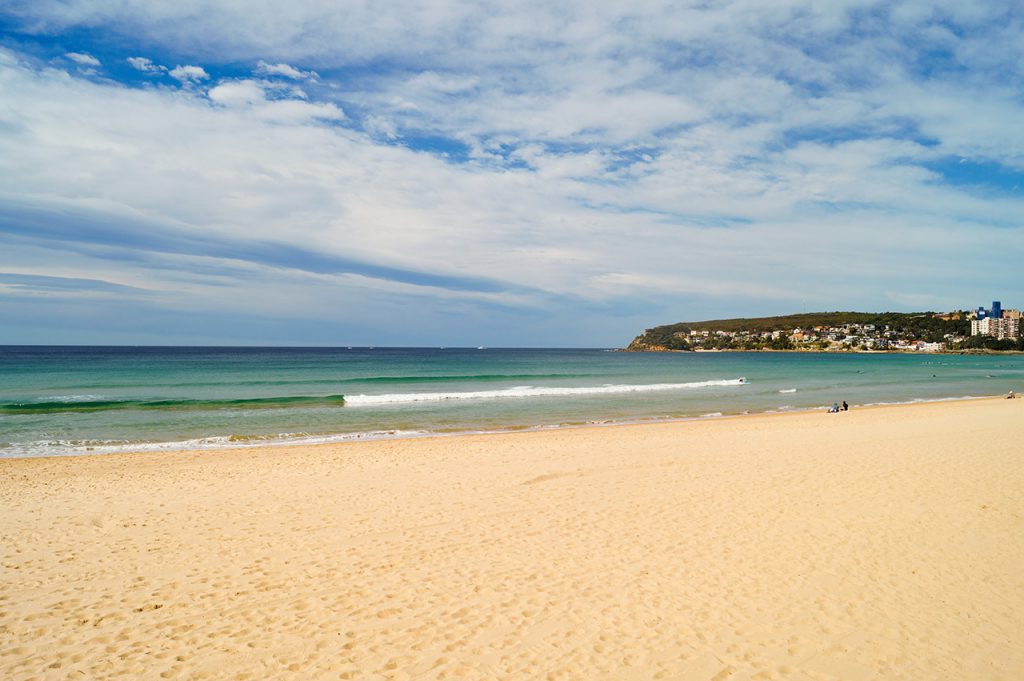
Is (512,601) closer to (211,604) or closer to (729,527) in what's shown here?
(211,604)

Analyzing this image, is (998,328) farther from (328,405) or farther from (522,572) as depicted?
(522,572)

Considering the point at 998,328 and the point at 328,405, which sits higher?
the point at 998,328

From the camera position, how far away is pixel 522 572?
257 inches

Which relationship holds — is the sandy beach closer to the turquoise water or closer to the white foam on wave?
the turquoise water

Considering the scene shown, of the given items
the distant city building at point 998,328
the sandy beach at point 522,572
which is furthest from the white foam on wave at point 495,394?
the distant city building at point 998,328

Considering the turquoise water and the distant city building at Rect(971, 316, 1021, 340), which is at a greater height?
the distant city building at Rect(971, 316, 1021, 340)

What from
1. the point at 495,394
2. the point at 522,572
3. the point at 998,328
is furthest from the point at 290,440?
the point at 998,328

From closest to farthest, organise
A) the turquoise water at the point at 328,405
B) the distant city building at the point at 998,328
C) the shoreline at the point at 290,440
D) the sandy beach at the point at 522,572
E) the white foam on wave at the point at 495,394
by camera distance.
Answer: the sandy beach at the point at 522,572
the shoreline at the point at 290,440
the turquoise water at the point at 328,405
the white foam on wave at the point at 495,394
the distant city building at the point at 998,328

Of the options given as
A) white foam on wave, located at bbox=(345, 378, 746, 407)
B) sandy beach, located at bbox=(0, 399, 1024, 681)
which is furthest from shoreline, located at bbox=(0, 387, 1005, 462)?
white foam on wave, located at bbox=(345, 378, 746, 407)

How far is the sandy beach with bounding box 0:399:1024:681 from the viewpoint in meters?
4.79

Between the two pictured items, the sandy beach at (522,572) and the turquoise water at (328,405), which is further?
the turquoise water at (328,405)

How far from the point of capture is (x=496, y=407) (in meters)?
28.1

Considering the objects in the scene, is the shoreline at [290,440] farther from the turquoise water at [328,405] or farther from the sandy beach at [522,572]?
the sandy beach at [522,572]

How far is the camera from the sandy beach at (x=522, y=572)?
4.79 meters
